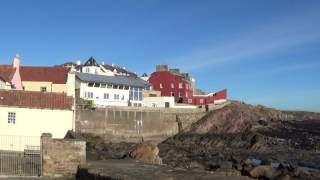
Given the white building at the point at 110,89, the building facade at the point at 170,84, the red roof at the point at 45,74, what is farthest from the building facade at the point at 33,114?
the building facade at the point at 170,84

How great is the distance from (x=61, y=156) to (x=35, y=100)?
78.1ft

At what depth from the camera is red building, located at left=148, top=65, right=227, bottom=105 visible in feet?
339

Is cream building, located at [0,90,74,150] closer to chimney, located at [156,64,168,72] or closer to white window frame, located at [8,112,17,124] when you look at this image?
white window frame, located at [8,112,17,124]

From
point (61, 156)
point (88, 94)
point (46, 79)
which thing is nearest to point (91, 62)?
point (88, 94)

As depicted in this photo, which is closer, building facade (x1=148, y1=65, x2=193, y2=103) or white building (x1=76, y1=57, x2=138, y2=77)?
white building (x1=76, y1=57, x2=138, y2=77)

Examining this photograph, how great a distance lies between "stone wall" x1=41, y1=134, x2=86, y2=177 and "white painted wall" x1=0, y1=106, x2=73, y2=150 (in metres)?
21.0

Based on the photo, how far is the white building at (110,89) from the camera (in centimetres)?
8156

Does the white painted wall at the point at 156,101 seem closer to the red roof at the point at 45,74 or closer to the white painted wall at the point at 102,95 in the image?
the white painted wall at the point at 102,95

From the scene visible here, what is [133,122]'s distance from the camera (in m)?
75.9

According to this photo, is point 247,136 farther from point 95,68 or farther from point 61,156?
point 61,156

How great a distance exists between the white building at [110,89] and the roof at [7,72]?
1834cm

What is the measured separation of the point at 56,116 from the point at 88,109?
27811mm

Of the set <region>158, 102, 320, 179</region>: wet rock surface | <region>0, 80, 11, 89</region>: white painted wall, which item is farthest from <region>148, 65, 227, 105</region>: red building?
<region>0, 80, 11, 89</region>: white painted wall

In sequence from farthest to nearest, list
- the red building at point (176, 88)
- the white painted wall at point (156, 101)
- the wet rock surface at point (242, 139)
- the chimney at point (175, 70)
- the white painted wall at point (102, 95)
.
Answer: the chimney at point (175, 70), the red building at point (176, 88), the white painted wall at point (156, 101), the white painted wall at point (102, 95), the wet rock surface at point (242, 139)
